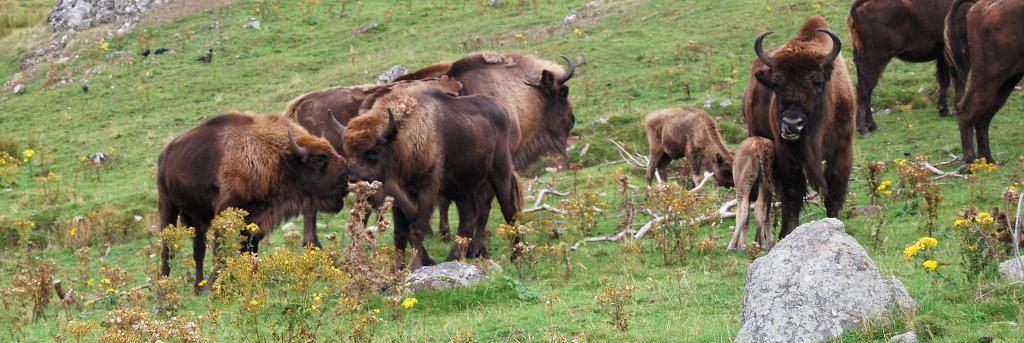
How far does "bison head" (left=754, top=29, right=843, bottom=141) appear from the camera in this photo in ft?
32.2

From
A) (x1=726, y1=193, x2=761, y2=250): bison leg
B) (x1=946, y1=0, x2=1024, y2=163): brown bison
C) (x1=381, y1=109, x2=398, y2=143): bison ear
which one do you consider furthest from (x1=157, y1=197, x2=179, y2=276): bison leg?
(x1=946, y1=0, x2=1024, y2=163): brown bison

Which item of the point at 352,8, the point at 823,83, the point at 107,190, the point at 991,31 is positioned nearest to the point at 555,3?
the point at 352,8

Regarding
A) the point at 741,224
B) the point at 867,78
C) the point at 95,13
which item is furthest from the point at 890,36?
the point at 95,13

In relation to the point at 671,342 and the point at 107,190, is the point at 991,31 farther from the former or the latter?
the point at 107,190

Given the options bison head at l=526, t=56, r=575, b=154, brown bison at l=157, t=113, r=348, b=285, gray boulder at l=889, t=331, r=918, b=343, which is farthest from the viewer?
bison head at l=526, t=56, r=575, b=154

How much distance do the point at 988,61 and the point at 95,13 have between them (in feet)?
89.3

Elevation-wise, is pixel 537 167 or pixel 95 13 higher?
pixel 537 167

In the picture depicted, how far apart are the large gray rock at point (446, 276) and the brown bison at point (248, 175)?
93.1 inches

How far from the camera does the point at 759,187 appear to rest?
1058 cm

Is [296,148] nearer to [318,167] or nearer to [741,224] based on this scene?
[318,167]

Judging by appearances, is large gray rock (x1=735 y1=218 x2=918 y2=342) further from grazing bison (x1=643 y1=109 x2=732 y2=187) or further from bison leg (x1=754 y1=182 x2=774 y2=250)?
grazing bison (x1=643 y1=109 x2=732 y2=187)

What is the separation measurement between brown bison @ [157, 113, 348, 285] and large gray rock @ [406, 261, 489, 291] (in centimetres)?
236

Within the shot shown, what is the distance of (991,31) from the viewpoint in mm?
12625

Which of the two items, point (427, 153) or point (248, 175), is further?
point (248, 175)
